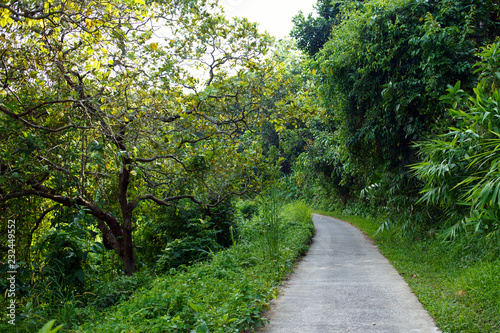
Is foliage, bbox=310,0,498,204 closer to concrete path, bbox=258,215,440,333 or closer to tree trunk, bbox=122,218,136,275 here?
concrete path, bbox=258,215,440,333

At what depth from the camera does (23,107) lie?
6.16 metres

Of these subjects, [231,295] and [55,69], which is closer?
[231,295]

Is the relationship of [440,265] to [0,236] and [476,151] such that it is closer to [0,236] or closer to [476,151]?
[476,151]

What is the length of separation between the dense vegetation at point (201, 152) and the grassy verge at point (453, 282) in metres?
0.05

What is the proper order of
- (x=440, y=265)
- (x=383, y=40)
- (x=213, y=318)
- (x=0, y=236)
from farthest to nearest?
(x=383, y=40)
(x=440, y=265)
(x=0, y=236)
(x=213, y=318)

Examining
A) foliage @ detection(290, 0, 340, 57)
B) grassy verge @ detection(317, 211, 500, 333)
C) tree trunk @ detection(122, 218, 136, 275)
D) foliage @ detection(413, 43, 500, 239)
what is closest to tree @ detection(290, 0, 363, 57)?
foliage @ detection(290, 0, 340, 57)

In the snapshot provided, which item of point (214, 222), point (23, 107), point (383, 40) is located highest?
point (383, 40)

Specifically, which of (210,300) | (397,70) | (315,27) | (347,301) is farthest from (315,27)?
(210,300)

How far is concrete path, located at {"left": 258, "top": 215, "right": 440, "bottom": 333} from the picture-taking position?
461 centimetres

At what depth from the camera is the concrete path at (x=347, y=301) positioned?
15.1 feet

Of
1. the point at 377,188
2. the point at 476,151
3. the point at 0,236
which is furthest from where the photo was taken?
the point at 377,188

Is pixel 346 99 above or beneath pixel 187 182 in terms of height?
above

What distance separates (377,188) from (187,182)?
4974 mm

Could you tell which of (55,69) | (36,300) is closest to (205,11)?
(55,69)
